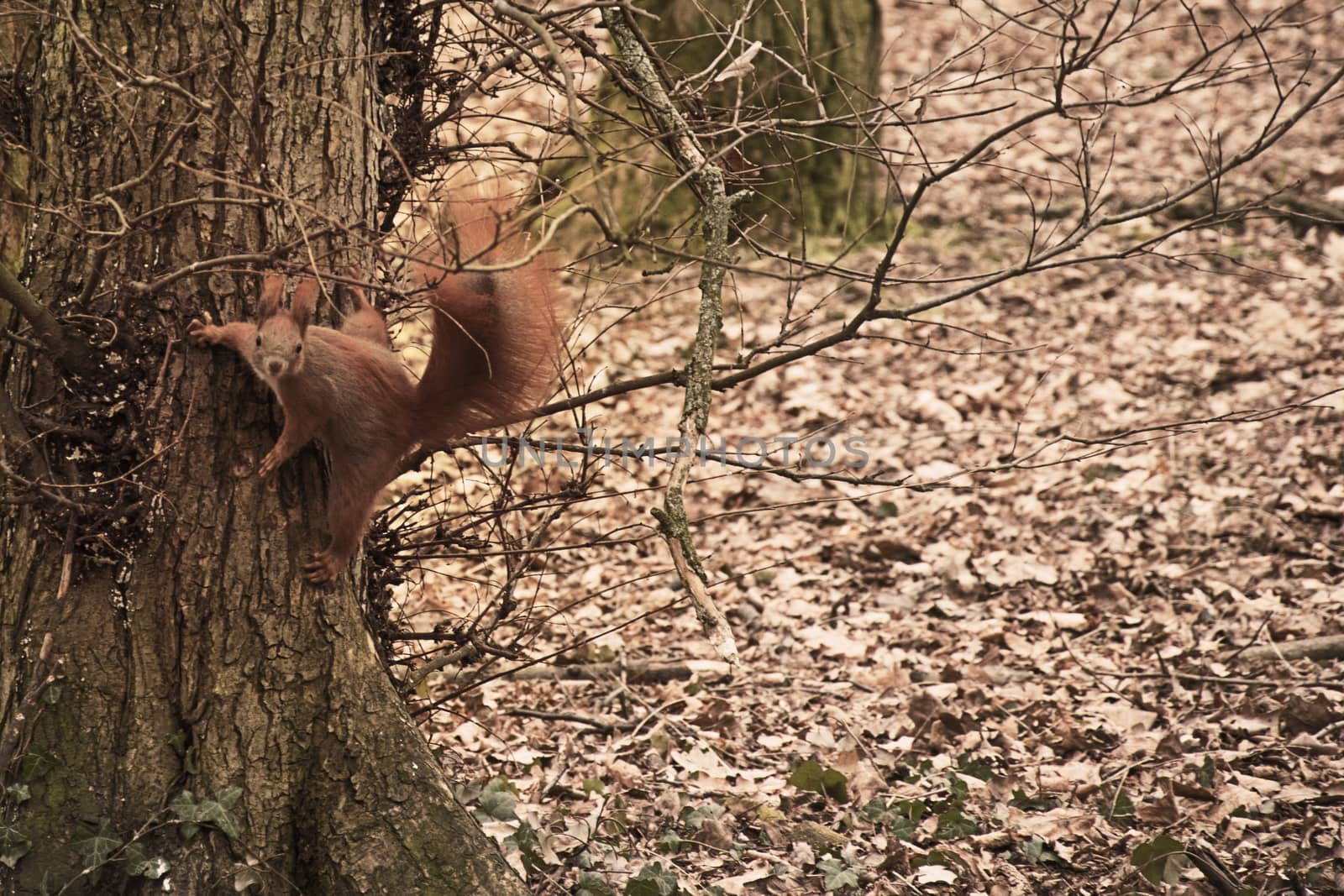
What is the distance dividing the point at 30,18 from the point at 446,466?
348 cm

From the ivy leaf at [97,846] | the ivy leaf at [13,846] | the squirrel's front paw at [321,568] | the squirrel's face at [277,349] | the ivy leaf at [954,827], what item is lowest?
→ the ivy leaf at [954,827]

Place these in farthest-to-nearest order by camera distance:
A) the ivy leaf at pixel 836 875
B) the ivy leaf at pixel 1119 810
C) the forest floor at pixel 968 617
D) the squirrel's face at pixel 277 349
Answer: the ivy leaf at pixel 1119 810 < the forest floor at pixel 968 617 < the ivy leaf at pixel 836 875 < the squirrel's face at pixel 277 349

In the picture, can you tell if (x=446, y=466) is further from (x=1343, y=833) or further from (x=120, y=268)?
(x=1343, y=833)

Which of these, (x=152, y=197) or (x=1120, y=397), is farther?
(x=1120, y=397)

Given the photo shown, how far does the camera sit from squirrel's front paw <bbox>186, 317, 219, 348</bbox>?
7.37 feet

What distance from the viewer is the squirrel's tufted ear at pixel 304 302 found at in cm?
220

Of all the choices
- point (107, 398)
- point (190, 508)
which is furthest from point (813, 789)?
point (107, 398)

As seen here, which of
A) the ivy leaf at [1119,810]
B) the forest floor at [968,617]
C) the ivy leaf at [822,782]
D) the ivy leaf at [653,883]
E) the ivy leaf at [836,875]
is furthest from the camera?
the ivy leaf at [822,782]

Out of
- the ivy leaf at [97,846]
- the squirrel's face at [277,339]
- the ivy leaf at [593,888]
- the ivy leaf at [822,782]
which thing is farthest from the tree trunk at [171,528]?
the ivy leaf at [822,782]

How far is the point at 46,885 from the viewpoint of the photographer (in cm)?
225

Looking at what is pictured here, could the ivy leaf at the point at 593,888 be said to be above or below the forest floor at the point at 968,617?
below

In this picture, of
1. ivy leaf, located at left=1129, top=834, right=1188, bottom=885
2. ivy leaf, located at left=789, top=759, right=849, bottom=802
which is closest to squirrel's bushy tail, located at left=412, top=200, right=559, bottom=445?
ivy leaf, located at left=789, top=759, right=849, bottom=802

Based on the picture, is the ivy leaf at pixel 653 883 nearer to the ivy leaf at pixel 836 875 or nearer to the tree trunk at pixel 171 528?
the ivy leaf at pixel 836 875

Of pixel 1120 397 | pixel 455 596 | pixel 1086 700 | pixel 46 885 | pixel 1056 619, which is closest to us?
pixel 46 885
